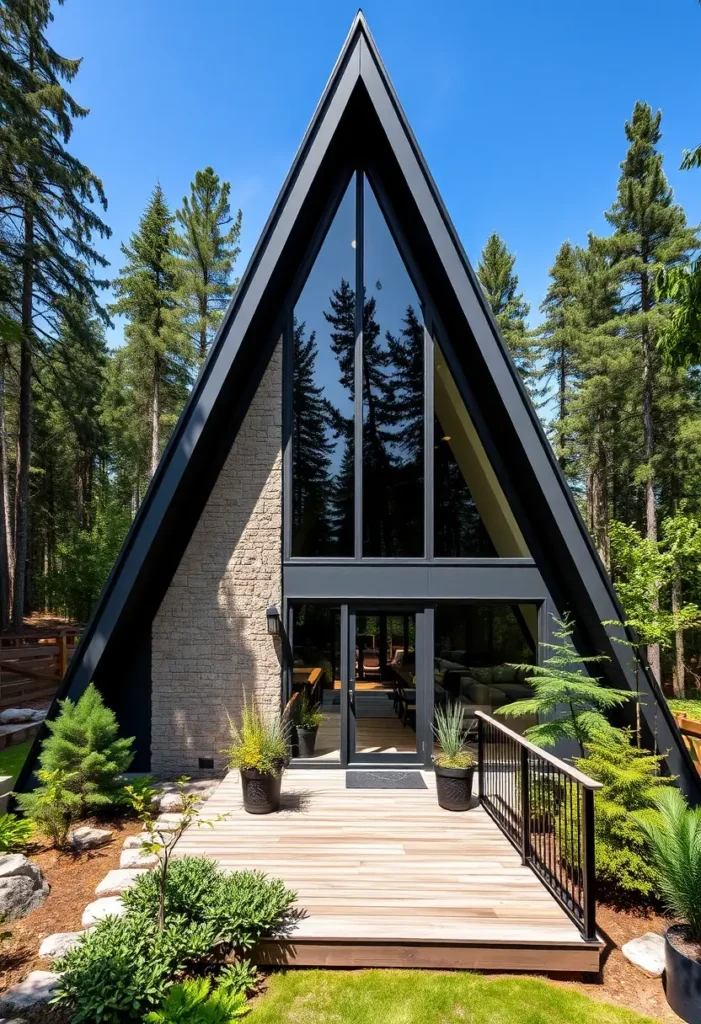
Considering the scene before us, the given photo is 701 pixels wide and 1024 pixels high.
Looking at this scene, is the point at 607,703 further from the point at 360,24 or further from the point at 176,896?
the point at 360,24

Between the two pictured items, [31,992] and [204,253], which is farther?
[204,253]

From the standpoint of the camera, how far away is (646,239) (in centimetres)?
1653

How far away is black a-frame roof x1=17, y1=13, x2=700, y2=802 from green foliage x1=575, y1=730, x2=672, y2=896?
1.53 m

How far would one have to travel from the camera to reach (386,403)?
23.5 feet

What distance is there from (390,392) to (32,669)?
9816 millimetres

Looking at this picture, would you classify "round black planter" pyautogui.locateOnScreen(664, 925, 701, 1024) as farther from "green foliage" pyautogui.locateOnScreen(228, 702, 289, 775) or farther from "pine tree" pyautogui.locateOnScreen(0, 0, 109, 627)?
"pine tree" pyautogui.locateOnScreen(0, 0, 109, 627)

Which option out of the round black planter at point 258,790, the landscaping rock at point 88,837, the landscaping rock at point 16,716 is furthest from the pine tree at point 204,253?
the landscaping rock at point 88,837

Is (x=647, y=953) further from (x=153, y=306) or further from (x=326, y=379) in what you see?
(x=153, y=306)

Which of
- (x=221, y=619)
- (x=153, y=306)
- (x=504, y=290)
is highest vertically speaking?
(x=504, y=290)

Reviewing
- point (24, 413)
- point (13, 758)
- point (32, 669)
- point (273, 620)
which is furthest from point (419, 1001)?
point (24, 413)

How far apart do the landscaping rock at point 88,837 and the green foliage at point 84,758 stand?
9.1 inches

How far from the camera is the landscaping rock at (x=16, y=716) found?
9.37 metres

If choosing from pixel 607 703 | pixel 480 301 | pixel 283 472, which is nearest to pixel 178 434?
pixel 283 472

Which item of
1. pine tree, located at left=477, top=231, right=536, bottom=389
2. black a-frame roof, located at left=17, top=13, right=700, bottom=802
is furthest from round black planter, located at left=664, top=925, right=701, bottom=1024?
pine tree, located at left=477, top=231, right=536, bottom=389
